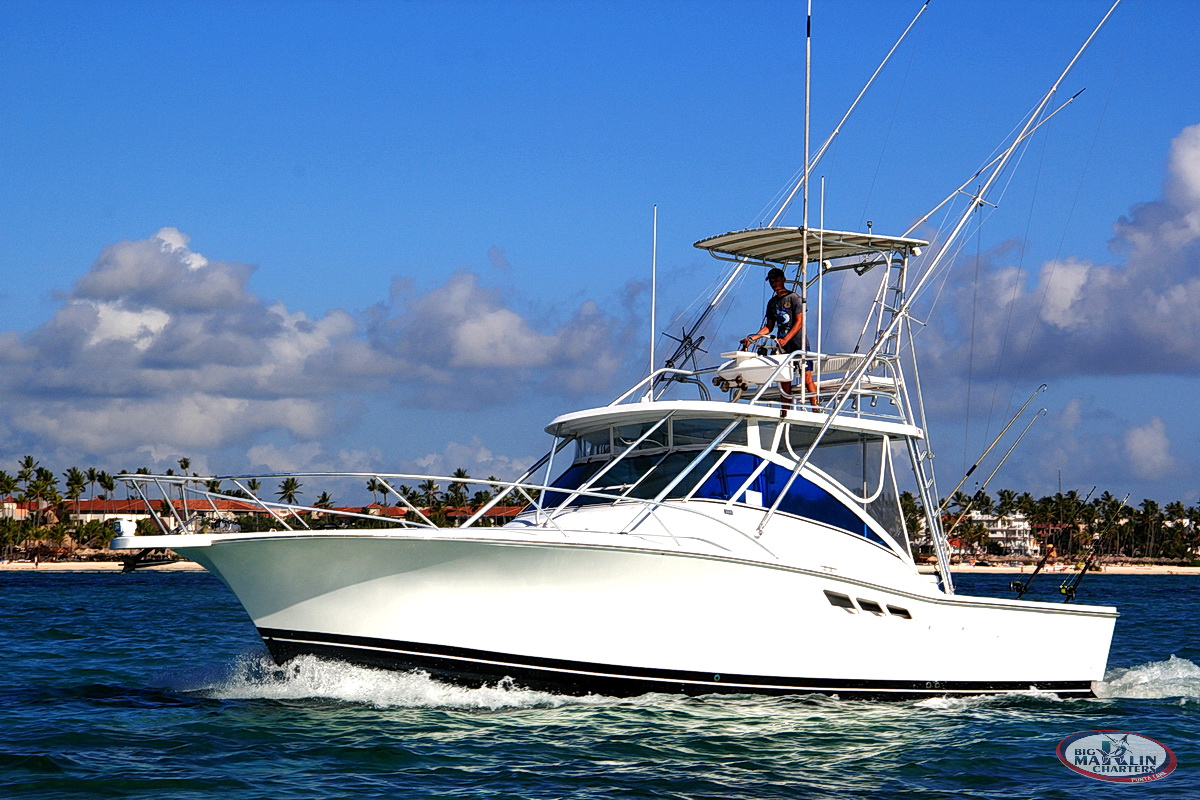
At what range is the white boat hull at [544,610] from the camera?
373 inches

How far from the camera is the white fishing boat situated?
9.56m

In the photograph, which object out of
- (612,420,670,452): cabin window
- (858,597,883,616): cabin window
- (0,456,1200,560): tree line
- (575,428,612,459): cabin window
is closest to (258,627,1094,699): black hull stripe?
(858,597,883,616): cabin window

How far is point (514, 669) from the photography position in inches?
381

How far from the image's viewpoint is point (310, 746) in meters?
8.65

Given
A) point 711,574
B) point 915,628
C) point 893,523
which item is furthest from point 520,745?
point 893,523

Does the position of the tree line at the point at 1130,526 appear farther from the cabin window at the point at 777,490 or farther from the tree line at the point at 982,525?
the cabin window at the point at 777,490

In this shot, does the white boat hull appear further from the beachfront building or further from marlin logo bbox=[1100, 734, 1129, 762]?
the beachfront building

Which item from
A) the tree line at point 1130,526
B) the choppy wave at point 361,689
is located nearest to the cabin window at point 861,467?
the choppy wave at point 361,689

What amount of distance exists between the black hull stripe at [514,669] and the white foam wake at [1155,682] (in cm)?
497

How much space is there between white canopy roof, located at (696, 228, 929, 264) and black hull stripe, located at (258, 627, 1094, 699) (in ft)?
16.2

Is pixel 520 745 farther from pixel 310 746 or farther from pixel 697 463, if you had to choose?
pixel 697 463

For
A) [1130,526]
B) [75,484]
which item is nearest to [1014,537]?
[1130,526]

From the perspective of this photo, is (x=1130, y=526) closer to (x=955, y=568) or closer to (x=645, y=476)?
(x=955, y=568)

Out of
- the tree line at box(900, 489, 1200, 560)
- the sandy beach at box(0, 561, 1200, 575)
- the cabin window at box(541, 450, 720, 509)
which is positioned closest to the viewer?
the cabin window at box(541, 450, 720, 509)
